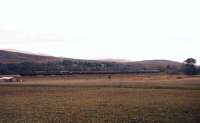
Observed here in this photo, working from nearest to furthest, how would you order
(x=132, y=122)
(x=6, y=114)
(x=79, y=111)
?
(x=132, y=122)
(x=6, y=114)
(x=79, y=111)

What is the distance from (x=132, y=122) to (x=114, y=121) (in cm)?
135

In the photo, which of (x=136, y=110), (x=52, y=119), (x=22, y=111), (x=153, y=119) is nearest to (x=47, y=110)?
(x=22, y=111)

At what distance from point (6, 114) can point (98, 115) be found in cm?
778

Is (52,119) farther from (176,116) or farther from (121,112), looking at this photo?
(176,116)

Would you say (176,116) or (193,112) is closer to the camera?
(176,116)

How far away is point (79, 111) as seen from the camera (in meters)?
31.9

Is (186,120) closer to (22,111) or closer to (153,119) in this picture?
(153,119)

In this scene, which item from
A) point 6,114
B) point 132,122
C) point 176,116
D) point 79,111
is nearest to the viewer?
point 132,122

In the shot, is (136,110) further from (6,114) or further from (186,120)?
(6,114)

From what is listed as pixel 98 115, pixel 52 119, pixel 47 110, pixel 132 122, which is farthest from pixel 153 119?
pixel 47 110

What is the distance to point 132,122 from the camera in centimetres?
2552

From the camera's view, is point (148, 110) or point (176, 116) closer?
point (176, 116)

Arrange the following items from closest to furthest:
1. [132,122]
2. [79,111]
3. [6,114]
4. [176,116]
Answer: [132,122], [176,116], [6,114], [79,111]

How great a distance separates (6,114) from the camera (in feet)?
98.2
